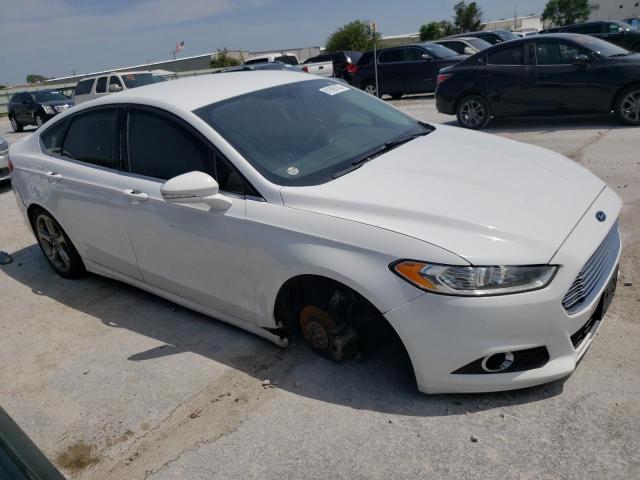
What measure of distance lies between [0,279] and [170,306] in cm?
223

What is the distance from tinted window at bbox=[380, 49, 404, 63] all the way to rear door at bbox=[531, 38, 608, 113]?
25.6 feet

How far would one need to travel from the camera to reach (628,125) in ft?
29.2

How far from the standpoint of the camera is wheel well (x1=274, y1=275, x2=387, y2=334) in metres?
2.92

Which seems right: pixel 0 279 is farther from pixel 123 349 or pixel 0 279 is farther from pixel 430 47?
pixel 430 47

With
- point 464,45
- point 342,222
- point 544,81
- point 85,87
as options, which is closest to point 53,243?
point 342,222

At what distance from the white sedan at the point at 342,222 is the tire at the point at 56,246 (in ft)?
0.90

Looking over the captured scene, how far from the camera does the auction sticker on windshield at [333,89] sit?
413 cm

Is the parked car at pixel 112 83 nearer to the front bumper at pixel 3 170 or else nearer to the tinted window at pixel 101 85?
the tinted window at pixel 101 85

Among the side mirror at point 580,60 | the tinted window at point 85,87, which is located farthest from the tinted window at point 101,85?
the side mirror at point 580,60

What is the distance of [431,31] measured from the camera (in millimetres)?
51469

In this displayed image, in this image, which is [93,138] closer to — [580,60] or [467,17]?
[580,60]

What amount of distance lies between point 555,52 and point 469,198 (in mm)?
7862

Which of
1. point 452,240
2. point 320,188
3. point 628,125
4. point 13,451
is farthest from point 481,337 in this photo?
point 628,125

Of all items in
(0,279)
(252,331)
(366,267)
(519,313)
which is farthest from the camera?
(0,279)
